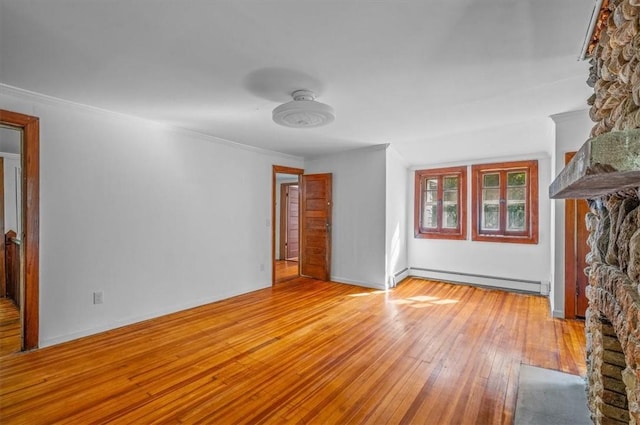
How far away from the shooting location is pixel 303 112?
7.92 feet

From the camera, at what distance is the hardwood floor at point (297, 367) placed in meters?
1.85

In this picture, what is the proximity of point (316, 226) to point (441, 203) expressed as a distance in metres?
2.36

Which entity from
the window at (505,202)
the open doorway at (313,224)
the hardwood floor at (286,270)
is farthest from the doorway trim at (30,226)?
the window at (505,202)

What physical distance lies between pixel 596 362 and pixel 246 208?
4073mm

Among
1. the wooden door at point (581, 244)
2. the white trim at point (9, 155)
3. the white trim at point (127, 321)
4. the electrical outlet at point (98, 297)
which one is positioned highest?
the white trim at point (9, 155)

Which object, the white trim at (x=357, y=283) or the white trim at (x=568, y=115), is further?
the white trim at (x=357, y=283)

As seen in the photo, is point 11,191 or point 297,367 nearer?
point 297,367

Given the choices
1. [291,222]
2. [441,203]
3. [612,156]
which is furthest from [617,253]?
[291,222]

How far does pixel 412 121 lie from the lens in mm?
3441

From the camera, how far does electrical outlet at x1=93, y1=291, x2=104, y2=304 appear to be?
300cm

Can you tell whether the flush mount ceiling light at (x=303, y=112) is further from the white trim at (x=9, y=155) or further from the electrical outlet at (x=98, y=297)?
the white trim at (x=9, y=155)

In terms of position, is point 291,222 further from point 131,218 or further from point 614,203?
point 614,203

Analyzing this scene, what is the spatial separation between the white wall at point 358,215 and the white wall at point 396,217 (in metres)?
0.14

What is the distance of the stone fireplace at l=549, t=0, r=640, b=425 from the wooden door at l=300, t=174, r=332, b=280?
3.83m
